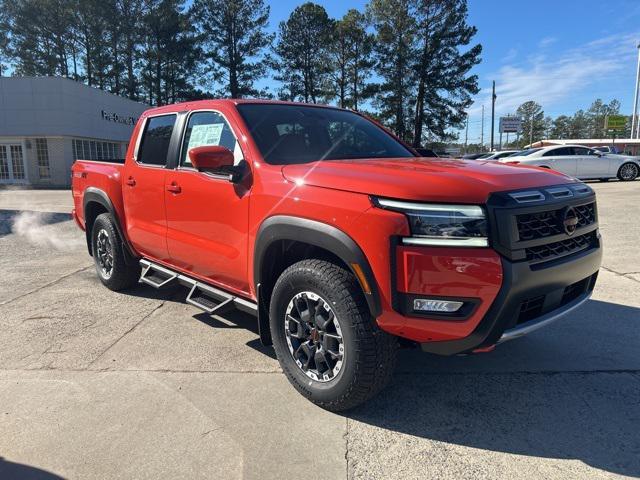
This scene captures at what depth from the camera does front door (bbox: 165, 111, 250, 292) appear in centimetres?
344

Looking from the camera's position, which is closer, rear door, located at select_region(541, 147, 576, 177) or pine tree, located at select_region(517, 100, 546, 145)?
rear door, located at select_region(541, 147, 576, 177)

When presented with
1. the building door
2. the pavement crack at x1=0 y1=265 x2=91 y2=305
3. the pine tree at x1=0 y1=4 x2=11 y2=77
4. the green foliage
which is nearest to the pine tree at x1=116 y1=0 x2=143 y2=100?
the green foliage

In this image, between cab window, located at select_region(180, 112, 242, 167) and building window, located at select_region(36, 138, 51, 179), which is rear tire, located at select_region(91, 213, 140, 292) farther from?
building window, located at select_region(36, 138, 51, 179)

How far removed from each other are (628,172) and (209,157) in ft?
73.6

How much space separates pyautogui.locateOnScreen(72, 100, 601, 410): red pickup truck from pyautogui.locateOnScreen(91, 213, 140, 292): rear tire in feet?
3.93

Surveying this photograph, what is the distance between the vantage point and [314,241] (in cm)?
281

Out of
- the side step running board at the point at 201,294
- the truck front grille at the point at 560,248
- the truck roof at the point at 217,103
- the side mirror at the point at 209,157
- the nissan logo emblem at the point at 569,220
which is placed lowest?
the side step running board at the point at 201,294

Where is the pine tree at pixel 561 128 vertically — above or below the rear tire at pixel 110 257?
above

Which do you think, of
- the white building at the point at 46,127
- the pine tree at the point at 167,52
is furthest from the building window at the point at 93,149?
the pine tree at the point at 167,52

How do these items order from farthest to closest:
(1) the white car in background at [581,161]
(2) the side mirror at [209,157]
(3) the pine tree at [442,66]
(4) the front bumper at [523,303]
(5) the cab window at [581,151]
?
(3) the pine tree at [442,66] < (5) the cab window at [581,151] < (1) the white car in background at [581,161] < (2) the side mirror at [209,157] < (4) the front bumper at [523,303]

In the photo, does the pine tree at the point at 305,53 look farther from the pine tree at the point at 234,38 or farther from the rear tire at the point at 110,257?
the rear tire at the point at 110,257

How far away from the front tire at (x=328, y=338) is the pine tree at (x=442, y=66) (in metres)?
39.9

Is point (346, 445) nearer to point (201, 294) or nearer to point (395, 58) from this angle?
point (201, 294)

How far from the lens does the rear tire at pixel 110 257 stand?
5203 mm
